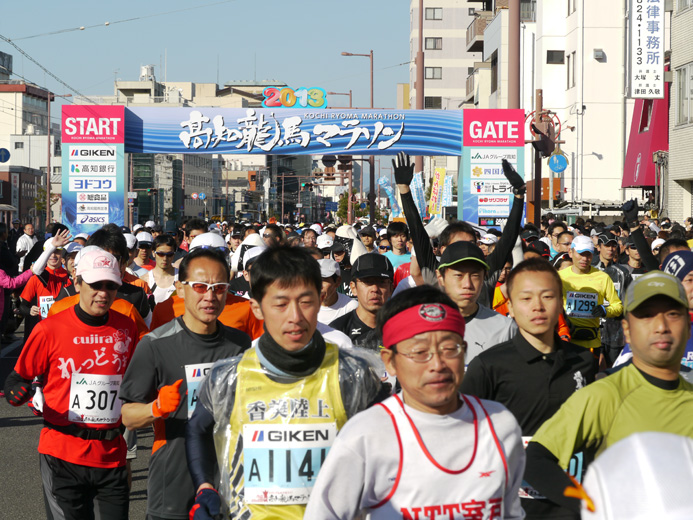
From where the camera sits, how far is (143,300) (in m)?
7.17

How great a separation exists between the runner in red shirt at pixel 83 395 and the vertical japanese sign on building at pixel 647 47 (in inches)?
975

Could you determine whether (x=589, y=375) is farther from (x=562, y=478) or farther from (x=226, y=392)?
(x=226, y=392)

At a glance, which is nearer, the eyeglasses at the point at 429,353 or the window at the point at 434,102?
the eyeglasses at the point at 429,353

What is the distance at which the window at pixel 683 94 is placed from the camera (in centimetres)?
2656

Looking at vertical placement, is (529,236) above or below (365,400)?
above

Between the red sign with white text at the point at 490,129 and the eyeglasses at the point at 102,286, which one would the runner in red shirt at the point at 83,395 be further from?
the red sign with white text at the point at 490,129

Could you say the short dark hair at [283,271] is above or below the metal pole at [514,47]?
below

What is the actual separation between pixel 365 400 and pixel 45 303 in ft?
22.6

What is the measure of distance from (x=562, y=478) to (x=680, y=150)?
85.8ft

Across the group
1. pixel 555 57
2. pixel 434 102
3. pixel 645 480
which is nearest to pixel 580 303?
pixel 645 480

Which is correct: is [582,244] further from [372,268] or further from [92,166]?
[92,166]

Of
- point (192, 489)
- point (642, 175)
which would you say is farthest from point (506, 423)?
point (642, 175)

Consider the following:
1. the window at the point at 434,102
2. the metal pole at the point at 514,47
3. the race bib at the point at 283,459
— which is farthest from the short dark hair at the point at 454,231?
the window at the point at 434,102

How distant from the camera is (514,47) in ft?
55.7
